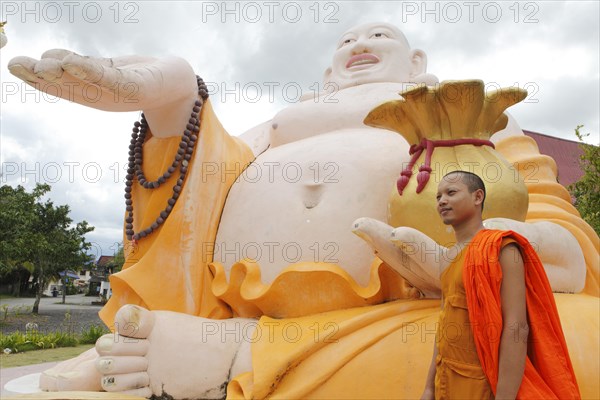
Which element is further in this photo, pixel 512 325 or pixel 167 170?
pixel 167 170

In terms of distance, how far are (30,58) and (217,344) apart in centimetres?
150

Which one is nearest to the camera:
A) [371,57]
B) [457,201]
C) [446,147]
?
[457,201]

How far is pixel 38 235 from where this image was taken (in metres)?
13.8

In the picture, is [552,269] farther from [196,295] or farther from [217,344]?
[196,295]

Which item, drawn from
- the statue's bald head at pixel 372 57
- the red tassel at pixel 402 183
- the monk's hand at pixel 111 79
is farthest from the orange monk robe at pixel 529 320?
the statue's bald head at pixel 372 57

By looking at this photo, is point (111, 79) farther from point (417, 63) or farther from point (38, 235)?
point (38, 235)

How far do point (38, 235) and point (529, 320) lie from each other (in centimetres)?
1441

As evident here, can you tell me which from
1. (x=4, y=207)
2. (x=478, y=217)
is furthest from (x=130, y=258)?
(x=4, y=207)

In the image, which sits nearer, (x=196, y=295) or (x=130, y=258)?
(x=196, y=295)

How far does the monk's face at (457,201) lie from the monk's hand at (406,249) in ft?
1.13

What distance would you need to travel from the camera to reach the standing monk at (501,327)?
4.44 ft

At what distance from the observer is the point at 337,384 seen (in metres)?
2.10

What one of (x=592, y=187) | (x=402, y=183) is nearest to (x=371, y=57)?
(x=402, y=183)

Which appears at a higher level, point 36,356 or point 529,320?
point 529,320
